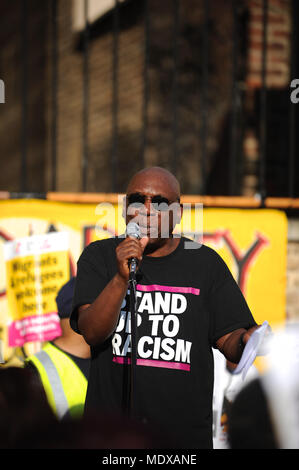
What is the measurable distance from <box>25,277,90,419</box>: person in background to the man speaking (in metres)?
0.25

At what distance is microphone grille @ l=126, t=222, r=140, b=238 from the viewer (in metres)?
2.04

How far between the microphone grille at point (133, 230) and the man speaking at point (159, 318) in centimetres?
3

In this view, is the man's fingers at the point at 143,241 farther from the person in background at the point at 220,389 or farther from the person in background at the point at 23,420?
the person in background at the point at 220,389

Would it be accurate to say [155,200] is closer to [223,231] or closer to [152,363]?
[152,363]

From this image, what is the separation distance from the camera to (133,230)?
2057mm

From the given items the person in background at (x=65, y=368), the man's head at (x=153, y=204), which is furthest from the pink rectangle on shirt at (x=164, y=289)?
the person in background at (x=65, y=368)

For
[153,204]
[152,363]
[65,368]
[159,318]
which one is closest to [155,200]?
[153,204]

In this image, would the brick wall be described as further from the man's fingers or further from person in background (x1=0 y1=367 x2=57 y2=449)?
person in background (x1=0 y1=367 x2=57 y2=449)

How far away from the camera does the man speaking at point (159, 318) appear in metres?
2.01

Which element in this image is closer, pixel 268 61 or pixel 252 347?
pixel 252 347

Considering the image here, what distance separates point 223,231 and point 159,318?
6.88ft
